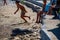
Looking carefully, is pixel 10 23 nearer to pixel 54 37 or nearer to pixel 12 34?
pixel 12 34

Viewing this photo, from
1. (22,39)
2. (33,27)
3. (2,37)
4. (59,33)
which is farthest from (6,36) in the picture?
(59,33)

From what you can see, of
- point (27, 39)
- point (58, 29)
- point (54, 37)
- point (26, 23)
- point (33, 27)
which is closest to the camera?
point (54, 37)

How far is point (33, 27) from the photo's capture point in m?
10.2

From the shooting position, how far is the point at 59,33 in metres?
7.09

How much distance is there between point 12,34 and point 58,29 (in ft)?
7.38

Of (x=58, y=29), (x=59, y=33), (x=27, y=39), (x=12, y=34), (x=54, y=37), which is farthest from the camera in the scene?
(x=12, y=34)

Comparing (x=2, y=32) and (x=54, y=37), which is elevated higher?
(x=54, y=37)

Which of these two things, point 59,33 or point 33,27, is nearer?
point 59,33

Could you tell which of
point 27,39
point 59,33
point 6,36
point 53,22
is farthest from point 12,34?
point 59,33

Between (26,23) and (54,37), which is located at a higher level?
(54,37)

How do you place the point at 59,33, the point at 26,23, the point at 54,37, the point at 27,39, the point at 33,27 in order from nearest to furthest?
the point at 54,37 < the point at 59,33 < the point at 27,39 < the point at 33,27 < the point at 26,23

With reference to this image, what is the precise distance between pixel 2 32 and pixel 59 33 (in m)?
3.21

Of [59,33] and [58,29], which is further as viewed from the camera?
[58,29]

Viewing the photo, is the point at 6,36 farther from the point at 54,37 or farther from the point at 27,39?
the point at 54,37
